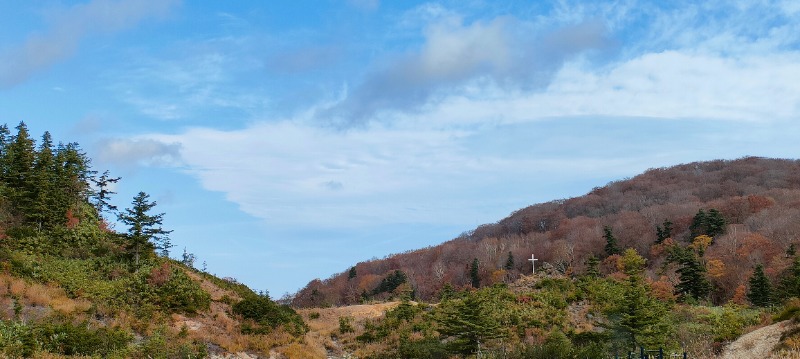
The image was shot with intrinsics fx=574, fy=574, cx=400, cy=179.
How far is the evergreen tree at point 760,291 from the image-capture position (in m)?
34.1

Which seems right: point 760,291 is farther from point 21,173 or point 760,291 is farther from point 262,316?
point 21,173

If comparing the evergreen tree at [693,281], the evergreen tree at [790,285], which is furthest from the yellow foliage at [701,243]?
the evergreen tree at [790,285]

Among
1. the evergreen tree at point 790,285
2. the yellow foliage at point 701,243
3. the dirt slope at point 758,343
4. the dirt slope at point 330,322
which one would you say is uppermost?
the yellow foliage at point 701,243

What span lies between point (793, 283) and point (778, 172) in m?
115

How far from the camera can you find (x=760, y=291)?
1373 inches

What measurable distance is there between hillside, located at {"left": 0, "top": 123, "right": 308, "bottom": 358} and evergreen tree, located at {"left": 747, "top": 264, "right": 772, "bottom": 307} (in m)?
27.2

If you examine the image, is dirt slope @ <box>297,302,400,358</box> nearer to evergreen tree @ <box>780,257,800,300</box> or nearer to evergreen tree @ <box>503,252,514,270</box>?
evergreen tree @ <box>780,257,800,300</box>

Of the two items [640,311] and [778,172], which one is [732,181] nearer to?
[778,172]

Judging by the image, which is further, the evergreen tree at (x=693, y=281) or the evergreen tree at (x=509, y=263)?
the evergreen tree at (x=509, y=263)

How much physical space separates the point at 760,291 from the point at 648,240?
4360 centimetres

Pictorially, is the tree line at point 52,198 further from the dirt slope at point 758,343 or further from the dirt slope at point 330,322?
the dirt slope at point 758,343

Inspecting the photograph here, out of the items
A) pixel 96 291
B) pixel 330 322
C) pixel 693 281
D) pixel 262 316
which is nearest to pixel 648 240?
pixel 693 281

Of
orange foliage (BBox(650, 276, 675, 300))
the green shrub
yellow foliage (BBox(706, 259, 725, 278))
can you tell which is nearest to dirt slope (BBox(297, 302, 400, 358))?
the green shrub

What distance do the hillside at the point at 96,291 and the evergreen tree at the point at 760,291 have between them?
27.2 meters
